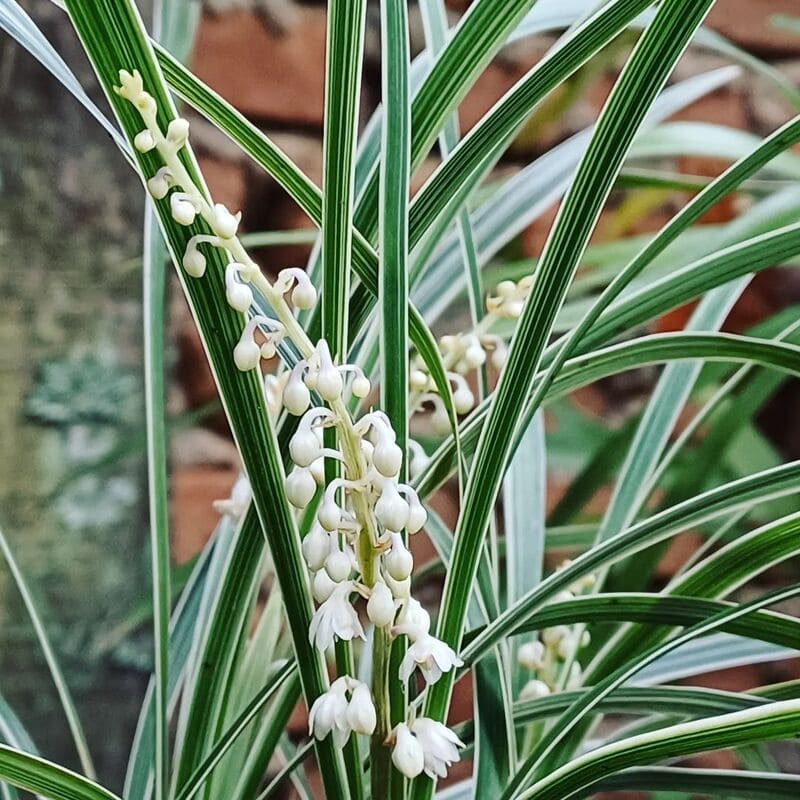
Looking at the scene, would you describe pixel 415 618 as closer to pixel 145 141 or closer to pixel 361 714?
pixel 361 714

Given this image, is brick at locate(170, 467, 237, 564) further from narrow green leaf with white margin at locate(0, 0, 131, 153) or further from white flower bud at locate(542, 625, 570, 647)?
narrow green leaf with white margin at locate(0, 0, 131, 153)

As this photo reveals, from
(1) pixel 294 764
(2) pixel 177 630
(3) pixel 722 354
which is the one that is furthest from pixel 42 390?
(3) pixel 722 354

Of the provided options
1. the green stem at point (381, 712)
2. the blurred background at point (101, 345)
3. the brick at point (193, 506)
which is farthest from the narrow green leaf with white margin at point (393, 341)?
the brick at point (193, 506)

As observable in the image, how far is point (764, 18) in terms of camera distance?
37.4 inches

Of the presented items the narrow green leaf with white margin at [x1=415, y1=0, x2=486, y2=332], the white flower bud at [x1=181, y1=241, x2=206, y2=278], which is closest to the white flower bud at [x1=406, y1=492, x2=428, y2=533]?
the white flower bud at [x1=181, y1=241, x2=206, y2=278]

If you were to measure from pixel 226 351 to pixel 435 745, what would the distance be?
150 millimetres

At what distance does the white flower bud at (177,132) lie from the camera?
0.25 metres

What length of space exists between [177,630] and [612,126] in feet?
1.24

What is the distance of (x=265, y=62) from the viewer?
32.7 inches

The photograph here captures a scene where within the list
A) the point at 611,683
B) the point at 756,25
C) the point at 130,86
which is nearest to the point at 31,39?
the point at 130,86

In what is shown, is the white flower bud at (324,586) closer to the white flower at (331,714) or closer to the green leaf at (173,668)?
the white flower at (331,714)

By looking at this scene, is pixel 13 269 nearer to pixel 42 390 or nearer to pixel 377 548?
pixel 42 390

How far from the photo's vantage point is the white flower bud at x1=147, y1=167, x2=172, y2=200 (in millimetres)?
263

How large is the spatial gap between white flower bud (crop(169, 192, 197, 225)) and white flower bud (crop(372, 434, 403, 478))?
0.09 m
